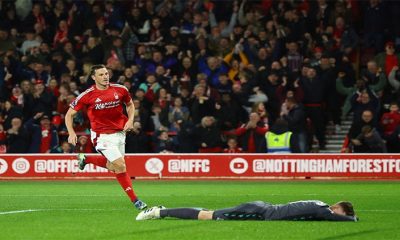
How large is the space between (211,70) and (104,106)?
1152 centimetres

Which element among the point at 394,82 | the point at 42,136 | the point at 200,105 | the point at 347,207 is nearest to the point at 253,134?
the point at 200,105

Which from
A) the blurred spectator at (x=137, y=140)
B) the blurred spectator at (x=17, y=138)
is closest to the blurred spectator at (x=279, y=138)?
the blurred spectator at (x=137, y=140)

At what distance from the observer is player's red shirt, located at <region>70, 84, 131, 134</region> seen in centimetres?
1531

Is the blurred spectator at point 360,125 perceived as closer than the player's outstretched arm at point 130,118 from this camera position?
No

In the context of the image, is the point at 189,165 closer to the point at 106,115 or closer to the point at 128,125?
the point at 106,115

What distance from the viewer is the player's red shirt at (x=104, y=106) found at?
15.3 meters

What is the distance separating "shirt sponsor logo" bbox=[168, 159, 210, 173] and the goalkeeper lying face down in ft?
36.1

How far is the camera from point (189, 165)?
24297mm

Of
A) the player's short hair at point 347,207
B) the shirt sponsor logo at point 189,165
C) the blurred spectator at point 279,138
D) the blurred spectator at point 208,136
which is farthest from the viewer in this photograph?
the blurred spectator at point 208,136

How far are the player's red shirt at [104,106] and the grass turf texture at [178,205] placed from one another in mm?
1254

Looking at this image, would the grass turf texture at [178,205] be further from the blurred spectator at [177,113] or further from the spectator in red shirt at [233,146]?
the blurred spectator at [177,113]

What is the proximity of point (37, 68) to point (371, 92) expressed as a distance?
8.83 metres

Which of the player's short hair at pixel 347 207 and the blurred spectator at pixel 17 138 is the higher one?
the blurred spectator at pixel 17 138

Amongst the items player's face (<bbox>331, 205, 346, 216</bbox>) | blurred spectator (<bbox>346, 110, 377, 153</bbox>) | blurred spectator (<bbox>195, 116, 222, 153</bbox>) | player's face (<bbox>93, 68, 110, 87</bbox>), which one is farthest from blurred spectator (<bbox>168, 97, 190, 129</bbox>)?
player's face (<bbox>331, 205, 346, 216</bbox>)
